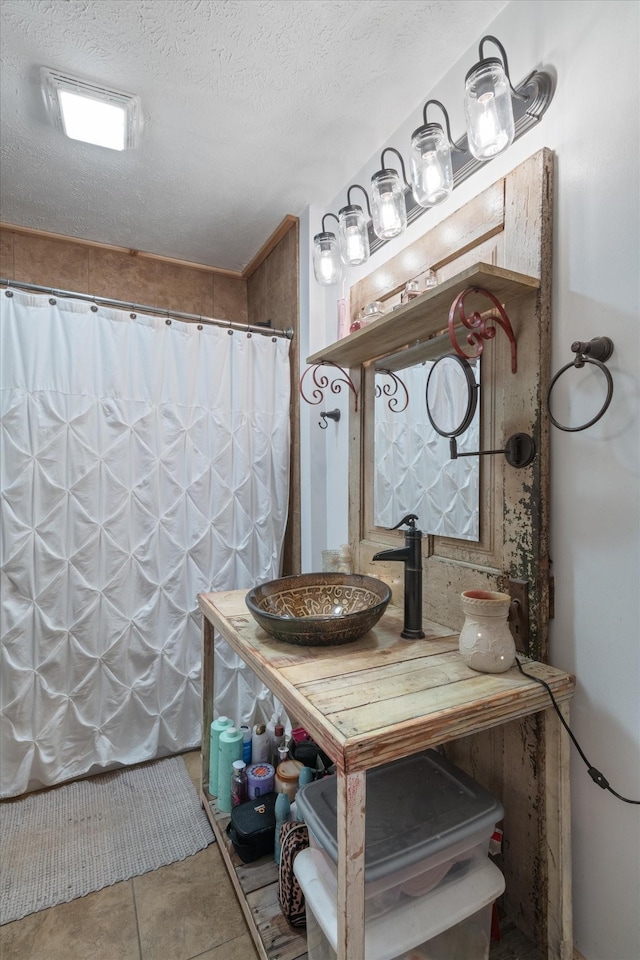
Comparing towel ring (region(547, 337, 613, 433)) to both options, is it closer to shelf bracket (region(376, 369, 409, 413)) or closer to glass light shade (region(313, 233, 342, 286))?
shelf bracket (region(376, 369, 409, 413))

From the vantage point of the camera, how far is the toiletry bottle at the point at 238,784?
1464 millimetres

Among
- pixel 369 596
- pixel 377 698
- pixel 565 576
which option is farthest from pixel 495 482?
pixel 377 698

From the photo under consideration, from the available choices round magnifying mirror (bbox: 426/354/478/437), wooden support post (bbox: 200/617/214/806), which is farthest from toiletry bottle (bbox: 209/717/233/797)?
round magnifying mirror (bbox: 426/354/478/437)

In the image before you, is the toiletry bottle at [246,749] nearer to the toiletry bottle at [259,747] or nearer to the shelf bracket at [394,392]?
the toiletry bottle at [259,747]

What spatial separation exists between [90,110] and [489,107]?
3.94 feet

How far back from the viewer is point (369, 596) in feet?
4.21

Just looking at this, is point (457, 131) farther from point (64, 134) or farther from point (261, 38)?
point (64, 134)

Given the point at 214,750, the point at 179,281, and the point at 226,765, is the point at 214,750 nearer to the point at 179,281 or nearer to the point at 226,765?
the point at 226,765

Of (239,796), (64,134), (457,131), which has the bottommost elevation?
(239,796)

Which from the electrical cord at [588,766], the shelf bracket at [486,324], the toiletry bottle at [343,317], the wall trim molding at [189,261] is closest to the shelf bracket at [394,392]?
the toiletry bottle at [343,317]

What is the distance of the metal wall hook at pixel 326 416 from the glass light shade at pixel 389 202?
666 mm

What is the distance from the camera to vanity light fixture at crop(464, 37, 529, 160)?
95 centimetres

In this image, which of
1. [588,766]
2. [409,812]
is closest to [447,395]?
[588,766]

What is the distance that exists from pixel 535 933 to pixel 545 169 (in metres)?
1.59
